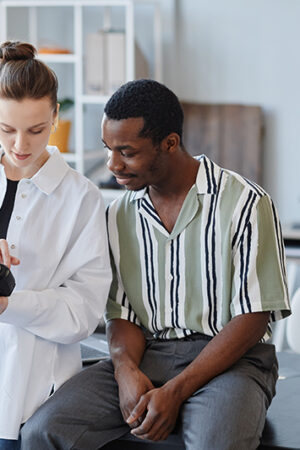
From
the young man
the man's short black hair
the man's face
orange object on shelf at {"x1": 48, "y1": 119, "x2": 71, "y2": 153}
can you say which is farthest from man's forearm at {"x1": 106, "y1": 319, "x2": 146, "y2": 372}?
orange object on shelf at {"x1": 48, "y1": 119, "x2": 71, "y2": 153}

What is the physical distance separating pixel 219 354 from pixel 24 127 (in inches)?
24.5

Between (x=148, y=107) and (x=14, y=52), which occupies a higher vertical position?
(x=14, y=52)

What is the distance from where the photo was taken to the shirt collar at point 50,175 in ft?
5.65

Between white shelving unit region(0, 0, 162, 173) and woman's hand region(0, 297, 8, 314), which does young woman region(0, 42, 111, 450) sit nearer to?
woman's hand region(0, 297, 8, 314)

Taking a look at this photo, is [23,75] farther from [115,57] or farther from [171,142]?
[115,57]

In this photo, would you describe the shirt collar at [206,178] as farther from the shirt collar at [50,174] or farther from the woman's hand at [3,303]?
the woman's hand at [3,303]

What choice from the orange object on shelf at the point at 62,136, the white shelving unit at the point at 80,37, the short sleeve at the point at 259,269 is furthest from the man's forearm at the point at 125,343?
the orange object on shelf at the point at 62,136

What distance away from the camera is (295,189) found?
12.7ft

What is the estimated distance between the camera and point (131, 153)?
1706 mm

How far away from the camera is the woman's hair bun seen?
1675 millimetres

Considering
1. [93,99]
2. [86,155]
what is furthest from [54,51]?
[86,155]

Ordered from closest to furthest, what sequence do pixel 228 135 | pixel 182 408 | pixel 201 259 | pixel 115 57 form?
pixel 182 408, pixel 201 259, pixel 115 57, pixel 228 135

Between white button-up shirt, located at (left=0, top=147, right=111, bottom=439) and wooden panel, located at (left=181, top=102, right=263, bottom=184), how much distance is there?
6.98 feet

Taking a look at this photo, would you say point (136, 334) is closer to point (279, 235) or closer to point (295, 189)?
point (279, 235)
